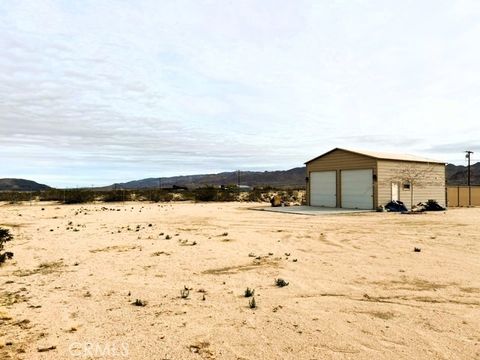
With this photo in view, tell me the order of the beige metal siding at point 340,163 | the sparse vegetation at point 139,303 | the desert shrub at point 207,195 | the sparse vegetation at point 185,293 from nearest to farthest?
the sparse vegetation at point 139,303 → the sparse vegetation at point 185,293 → the beige metal siding at point 340,163 → the desert shrub at point 207,195

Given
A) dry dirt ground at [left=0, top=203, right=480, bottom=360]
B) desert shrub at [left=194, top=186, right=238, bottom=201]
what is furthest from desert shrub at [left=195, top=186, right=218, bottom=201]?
dry dirt ground at [left=0, top=203, right=480, bottom=360]

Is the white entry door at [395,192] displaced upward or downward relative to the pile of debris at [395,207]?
upward

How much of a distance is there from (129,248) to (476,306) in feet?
28.0

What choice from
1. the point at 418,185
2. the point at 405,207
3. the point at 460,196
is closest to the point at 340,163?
the point at 405,207

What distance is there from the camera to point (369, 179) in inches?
966

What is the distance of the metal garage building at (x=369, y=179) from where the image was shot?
2452 cm

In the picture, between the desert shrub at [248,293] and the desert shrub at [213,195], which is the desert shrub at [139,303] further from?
the desert shrub at [213,195]

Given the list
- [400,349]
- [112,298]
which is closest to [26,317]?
[112,298]

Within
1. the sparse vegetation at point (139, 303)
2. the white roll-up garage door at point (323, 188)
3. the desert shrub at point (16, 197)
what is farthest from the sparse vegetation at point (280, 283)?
the desert shrub at point (16, 197)

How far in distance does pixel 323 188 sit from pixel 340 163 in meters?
2.52

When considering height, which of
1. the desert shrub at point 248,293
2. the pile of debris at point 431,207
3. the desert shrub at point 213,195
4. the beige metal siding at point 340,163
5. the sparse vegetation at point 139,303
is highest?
the beige metal siding at point 340,163

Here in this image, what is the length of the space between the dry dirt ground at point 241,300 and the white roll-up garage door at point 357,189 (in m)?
12.6

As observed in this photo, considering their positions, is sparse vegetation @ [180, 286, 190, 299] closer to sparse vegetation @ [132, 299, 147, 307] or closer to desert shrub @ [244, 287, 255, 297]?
sparse vegetation @ [132, 299, 147, 307]

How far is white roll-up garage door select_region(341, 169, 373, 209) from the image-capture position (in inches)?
968
